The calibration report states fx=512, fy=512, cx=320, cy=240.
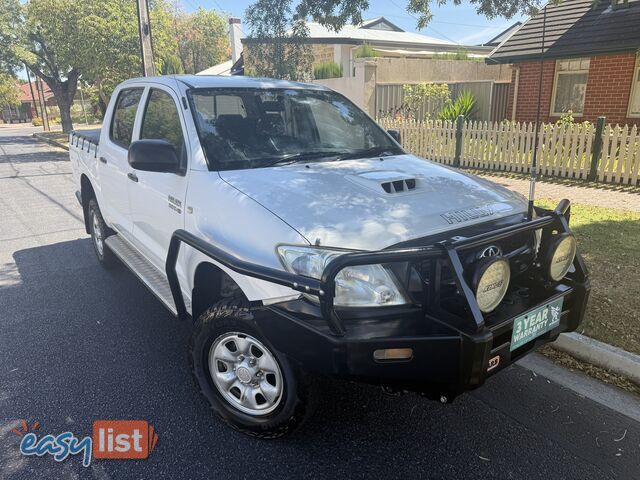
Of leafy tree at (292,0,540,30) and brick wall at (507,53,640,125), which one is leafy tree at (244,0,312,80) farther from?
brick wall at (507,53,640,125)

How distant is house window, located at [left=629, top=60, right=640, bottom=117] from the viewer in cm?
1226

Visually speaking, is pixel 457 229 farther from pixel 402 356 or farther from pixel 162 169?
pixel 162 169

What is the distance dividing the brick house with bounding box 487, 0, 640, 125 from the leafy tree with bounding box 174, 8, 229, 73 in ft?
136

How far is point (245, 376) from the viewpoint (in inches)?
109

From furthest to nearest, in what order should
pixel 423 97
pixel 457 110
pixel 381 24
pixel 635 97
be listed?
1. pixel 381 24
2. pixel 423 97
3. pixel 457 110
4. pixel 635 97

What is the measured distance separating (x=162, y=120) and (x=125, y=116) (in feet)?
3.31

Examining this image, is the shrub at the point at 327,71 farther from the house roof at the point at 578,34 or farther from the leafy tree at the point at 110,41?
the leafy tree at the point at 110,41

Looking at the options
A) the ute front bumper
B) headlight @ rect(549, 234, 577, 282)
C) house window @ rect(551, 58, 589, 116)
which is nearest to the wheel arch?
the ute front bumper

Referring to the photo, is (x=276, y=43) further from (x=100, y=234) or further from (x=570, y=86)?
(x=570, y=86)

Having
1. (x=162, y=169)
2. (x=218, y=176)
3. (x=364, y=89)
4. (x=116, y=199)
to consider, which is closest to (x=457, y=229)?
(x=218, y=176)

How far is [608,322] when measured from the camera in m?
3.92

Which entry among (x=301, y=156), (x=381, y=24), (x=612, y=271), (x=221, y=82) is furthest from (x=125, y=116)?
(x=381, y=24)

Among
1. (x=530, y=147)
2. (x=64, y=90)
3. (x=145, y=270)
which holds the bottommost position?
(x=145, y=270)

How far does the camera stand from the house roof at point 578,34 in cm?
1146
